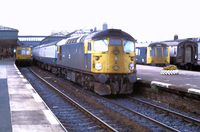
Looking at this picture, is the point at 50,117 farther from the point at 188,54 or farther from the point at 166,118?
the point at 188,54

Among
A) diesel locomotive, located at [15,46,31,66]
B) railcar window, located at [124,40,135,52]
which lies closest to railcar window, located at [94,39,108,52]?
railcar window, located at [124,40,135,52]

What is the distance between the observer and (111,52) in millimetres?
13125

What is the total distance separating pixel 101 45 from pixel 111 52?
621 millimetres

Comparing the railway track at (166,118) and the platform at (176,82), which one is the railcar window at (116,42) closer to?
the platform at (176,82)

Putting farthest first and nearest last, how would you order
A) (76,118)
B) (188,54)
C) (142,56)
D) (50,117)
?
(142,56), (188,54), (76,118), (50,117)

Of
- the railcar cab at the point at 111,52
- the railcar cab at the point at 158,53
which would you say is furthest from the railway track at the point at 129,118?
the railcar cab at the point at 158,53

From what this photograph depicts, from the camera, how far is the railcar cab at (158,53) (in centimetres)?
2800

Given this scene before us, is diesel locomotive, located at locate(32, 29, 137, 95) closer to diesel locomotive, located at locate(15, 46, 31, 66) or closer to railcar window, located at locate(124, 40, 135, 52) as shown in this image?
railcar window, located at locate(124, 40, 135, 52)

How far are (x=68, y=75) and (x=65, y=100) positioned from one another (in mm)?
5922

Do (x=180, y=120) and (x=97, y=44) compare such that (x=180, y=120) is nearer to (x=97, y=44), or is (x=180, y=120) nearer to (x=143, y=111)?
(x=143, y=111)

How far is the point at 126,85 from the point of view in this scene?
1345 cm

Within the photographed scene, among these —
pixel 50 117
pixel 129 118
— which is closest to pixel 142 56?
pixel 129 118

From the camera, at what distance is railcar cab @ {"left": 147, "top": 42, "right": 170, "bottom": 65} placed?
91.9ft

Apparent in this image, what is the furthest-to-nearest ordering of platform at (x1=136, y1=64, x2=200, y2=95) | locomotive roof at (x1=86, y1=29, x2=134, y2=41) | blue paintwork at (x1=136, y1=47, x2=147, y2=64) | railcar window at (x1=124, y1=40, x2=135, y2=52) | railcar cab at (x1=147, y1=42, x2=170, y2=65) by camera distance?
blue paintwork at (x1=136, y1=47, x2=147, y2=64)
railcar cab at (x1=147, y1=42, x2=170, y2=65)
railcar window at (x1=124, y1=40, x2=135, y2=52)
locomotive roof at (x1=86, y1=29, x2=134, y2=41)
platform at (x1=136, y1=64, x2=200, y2=95)
